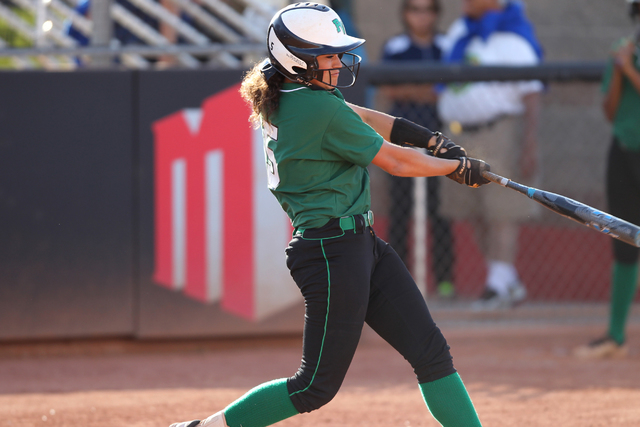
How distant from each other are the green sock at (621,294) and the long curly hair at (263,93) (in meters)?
3.28

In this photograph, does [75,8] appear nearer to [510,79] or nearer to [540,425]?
[510,79]

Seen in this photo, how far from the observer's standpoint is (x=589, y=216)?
8.91 feet

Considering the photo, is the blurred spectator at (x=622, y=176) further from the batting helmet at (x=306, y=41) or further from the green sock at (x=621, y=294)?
the batting helmet at (x=306, y=41)

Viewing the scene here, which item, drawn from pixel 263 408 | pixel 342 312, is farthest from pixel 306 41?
pixel 263 408

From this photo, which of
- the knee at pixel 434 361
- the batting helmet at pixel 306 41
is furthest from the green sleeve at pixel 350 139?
the knee at pixel 434 361


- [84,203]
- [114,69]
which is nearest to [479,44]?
[114,69]

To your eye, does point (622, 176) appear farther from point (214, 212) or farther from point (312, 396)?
point (312, 396)

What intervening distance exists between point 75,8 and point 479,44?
3.64 metres

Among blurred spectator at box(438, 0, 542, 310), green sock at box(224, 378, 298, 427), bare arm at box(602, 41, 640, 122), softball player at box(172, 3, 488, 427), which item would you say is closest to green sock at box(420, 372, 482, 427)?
softball player at box(172, 3, 488, 427)

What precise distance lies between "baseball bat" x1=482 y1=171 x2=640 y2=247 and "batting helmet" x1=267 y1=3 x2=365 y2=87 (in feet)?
2.53

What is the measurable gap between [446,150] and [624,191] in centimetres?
264

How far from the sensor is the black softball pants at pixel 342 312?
2746mm

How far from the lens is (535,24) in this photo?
834 cm

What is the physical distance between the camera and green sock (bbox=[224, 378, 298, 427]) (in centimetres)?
279
